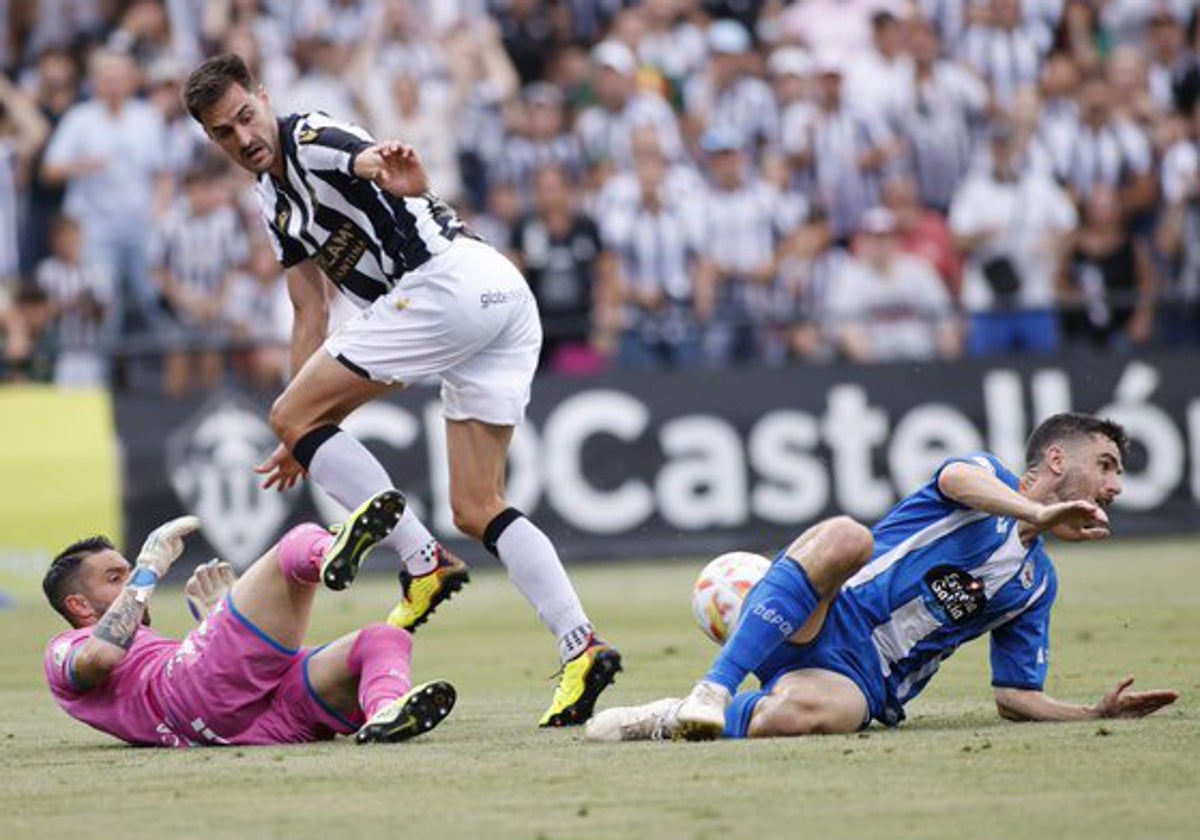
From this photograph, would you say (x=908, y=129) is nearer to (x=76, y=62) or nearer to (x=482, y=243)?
(x=76, y=62)

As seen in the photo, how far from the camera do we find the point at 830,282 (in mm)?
19031

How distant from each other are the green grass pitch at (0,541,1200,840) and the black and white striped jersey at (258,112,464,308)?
5.84 feet

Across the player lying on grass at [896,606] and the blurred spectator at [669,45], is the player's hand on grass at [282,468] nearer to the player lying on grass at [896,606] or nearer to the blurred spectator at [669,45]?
the player lying on grass at [896,606]

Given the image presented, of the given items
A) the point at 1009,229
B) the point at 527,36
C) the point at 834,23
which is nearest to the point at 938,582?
the point at 1009,229

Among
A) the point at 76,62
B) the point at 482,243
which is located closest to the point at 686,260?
the point at 76,62

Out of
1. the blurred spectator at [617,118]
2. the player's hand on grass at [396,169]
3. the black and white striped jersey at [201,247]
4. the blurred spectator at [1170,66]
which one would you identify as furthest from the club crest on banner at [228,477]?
the player's hand on grass at [396,169]

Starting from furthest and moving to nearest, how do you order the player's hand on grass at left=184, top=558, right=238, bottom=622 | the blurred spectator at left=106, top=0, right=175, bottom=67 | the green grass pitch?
the blurred spectator at left=106, top=0, right=175, bottom=67 < the player's hand on grass at left=184, top=558, right=238, bottom=622 < the green grass pitch

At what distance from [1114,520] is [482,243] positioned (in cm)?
981

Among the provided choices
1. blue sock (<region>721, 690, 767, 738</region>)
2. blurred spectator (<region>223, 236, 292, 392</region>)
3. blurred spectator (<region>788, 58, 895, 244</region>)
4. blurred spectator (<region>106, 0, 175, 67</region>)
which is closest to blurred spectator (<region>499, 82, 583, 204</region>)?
blurred spectator (<region>788, 58, 895, 244</region>)

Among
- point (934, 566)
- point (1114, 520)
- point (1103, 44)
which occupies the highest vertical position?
point (1103, 44)

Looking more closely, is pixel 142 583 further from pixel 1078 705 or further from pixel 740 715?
pixel 1078 705

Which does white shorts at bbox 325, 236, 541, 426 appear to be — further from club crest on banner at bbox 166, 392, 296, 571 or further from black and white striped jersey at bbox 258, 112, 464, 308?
club crest on banner at bbox 166, 392, 296, 571

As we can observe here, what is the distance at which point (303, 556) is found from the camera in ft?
25.4

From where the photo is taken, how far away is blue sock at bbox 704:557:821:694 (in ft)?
24.6
